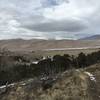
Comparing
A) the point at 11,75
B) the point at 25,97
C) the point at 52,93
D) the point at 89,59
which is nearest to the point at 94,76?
the point at 52,93

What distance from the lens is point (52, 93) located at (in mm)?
22328

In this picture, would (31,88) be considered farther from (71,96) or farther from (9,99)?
(71,96)

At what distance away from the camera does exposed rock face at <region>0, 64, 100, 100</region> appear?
2178 cm

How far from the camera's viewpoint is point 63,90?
22438 mm

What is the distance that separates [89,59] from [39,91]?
5486cm

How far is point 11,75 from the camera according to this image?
220 feet

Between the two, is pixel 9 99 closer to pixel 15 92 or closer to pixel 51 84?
pixel 15 92

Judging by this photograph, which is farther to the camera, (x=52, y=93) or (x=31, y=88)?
(x=31, y=88)

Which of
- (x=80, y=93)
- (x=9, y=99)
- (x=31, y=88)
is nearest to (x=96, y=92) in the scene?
(x=80, y=93)

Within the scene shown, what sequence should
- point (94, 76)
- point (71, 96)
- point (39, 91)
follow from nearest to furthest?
point (71, 96) < point (39, 91) < point (94, 76)

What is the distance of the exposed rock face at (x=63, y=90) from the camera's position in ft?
71.5

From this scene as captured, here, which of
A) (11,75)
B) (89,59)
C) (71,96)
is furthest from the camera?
(89,59)

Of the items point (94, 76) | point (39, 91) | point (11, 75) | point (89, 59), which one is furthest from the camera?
point (89, 59)

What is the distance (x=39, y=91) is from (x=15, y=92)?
85.6 inches
